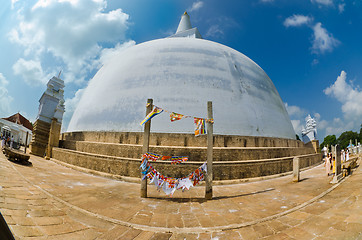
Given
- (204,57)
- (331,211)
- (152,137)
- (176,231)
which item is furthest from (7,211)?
(204,57)

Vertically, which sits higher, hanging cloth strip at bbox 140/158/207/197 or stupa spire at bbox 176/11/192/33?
stupa spire at bbox 176/11/192/33

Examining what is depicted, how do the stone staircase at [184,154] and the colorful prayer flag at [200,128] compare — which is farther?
the stone staircase at [184,154]

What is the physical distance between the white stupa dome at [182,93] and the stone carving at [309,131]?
13187mm

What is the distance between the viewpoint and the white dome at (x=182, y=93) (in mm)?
8844

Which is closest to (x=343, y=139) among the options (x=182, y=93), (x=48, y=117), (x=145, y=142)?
(x=182, y=93)

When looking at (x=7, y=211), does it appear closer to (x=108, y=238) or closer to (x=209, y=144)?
(x=108, y=238)

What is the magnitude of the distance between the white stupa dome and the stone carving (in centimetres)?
1319

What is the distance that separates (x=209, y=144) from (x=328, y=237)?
301 cm

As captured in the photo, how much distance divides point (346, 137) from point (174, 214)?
6803 cm

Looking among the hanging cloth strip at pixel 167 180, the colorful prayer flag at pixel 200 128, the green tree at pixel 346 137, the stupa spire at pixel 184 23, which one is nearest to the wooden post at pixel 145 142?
the hanging cloth strip at pixel 167 180

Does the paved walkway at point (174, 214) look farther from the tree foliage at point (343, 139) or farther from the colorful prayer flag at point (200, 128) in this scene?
the tree foliage at point (343, 139)

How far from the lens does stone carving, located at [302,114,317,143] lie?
69.4 ft

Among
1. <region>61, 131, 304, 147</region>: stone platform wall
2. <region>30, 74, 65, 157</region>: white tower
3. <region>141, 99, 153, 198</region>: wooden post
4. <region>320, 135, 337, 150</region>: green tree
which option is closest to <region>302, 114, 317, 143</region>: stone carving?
<region>61, 131, 304, 147</region>: stone platform wall

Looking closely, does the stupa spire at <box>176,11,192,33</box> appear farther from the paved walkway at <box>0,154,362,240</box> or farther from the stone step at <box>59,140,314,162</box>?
the paved walkway at <box>0,154,362,240</box>
